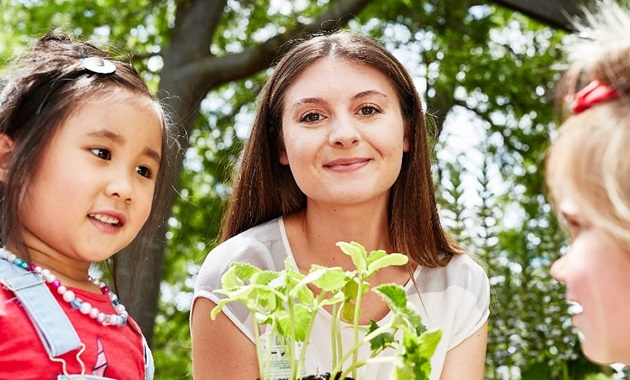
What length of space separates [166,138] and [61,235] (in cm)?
32

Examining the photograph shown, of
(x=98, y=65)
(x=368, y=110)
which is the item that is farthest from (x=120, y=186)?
(x=368, y=110)

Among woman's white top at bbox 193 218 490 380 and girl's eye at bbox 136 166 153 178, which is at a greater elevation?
girl's eye at bbox 136 166 153 178

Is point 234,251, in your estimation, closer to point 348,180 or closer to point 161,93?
point 348,180

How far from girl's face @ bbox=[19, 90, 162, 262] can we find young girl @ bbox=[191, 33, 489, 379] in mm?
455

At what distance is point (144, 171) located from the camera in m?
1.65

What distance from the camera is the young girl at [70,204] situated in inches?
56.7

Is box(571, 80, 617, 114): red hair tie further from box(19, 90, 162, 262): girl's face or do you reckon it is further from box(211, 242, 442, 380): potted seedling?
box(19, 90, 162, 262): girl's face

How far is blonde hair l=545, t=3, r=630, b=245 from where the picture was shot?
1.16 metres

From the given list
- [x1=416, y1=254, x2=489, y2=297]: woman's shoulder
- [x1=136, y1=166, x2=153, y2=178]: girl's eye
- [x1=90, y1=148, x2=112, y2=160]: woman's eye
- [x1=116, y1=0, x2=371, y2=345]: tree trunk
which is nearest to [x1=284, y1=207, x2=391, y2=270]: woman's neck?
[x1=416, y1=254, x2=489, y2=297]: woman's shoulder

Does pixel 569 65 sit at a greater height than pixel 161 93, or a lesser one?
lesser

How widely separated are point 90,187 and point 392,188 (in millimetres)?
876

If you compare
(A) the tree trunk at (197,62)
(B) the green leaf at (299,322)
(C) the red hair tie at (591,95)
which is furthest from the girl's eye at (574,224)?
(A) the tree trunk at (197,62)

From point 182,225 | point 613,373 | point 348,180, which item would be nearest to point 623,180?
point 348,180

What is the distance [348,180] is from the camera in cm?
194
